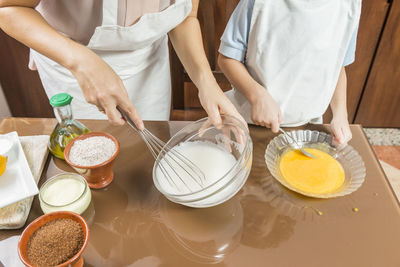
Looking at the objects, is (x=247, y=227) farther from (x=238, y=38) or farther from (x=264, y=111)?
(x=238, y=38)

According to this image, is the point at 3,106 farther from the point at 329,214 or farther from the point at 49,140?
the point at 329,214

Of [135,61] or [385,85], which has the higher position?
[135,61]

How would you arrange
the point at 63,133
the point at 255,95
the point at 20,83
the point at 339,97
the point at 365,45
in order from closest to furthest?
the point at 63,133, the point at 255,95, the point at 339,97, the point at 365,45, the point at 20,83

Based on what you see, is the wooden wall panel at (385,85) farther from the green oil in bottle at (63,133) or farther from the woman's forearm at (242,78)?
the green oil in bottle at (63,133)

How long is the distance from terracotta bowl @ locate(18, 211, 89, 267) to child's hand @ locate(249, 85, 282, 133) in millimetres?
514

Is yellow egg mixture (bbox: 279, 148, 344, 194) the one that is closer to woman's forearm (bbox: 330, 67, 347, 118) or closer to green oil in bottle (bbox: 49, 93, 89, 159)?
woman's forearm (bbox: 330, 67, 347, 118)

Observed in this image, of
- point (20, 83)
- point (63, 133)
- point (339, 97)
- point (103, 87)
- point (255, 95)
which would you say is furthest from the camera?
point (20, 83)

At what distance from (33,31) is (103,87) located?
0.82 ft

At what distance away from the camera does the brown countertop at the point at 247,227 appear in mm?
629

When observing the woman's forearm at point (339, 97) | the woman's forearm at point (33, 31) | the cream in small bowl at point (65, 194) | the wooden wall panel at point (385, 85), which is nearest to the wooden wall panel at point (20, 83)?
the woman's forearm at point (33, 31)

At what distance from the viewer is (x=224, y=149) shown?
30.2 inches

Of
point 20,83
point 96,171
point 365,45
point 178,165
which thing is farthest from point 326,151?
point 20,83

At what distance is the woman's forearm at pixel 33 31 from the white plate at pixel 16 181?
0.25m

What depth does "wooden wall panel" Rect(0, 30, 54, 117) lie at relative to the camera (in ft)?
5.62
